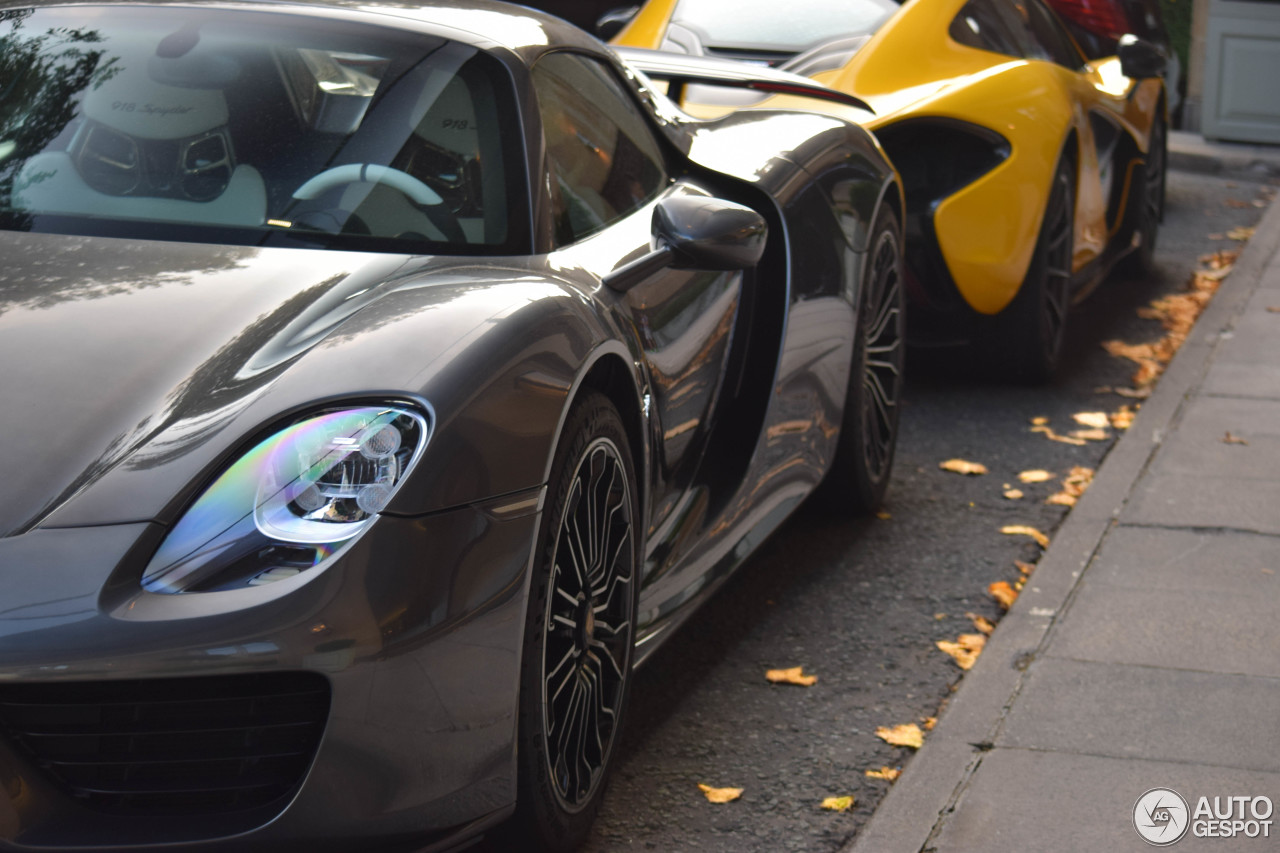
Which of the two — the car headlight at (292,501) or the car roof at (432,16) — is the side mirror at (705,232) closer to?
the car roof at (432,16)

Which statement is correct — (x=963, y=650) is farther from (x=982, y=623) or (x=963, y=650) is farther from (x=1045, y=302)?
(x=1045, y=302)

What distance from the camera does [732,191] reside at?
379 centimetres

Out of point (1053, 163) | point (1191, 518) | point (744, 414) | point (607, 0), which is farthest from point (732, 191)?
point (607, 0)

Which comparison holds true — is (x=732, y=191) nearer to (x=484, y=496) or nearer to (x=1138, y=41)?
(x=484, y=496)

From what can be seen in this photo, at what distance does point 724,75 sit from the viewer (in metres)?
4.57

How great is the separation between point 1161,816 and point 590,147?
67.6 inches

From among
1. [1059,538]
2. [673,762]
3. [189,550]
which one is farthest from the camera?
[1059,538]

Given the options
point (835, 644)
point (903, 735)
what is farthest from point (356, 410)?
point (835, 644)

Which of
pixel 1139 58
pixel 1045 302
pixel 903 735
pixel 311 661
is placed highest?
pixel 311 661

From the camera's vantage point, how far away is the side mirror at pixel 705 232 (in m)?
3.02

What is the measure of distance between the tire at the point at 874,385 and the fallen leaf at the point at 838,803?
155 cm

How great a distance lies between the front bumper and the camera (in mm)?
1986

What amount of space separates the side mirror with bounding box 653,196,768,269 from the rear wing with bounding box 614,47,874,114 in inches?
56.1

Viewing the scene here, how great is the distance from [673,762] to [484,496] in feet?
3.67
